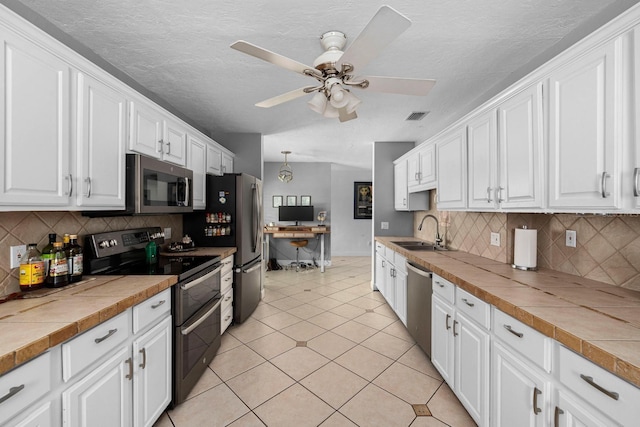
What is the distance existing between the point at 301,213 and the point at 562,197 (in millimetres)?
5218

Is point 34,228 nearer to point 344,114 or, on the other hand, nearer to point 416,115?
point 344,114

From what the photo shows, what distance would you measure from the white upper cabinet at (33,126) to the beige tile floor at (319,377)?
1475 millimetres

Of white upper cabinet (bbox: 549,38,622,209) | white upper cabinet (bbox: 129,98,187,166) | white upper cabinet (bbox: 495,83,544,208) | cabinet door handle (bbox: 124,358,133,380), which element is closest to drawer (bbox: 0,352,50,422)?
cabinet door handle (bbox: 124,358,133,380)

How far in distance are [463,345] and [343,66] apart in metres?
1.79

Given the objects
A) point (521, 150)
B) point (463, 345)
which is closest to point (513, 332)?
point (463, 345)

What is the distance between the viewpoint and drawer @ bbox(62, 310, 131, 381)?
103 centimetres

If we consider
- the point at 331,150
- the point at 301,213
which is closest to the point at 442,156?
the point at 331,150

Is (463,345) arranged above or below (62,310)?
below

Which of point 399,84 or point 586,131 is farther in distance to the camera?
point 399,84

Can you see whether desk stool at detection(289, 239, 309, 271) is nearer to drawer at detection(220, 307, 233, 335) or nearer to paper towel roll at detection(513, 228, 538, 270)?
drawer at detection(220, 307, 233, 335)

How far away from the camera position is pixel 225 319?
9.18 ft

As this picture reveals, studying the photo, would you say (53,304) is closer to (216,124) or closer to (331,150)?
(216,124)

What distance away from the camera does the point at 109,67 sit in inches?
82.9

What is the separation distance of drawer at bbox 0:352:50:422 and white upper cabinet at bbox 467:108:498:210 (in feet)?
8.10
